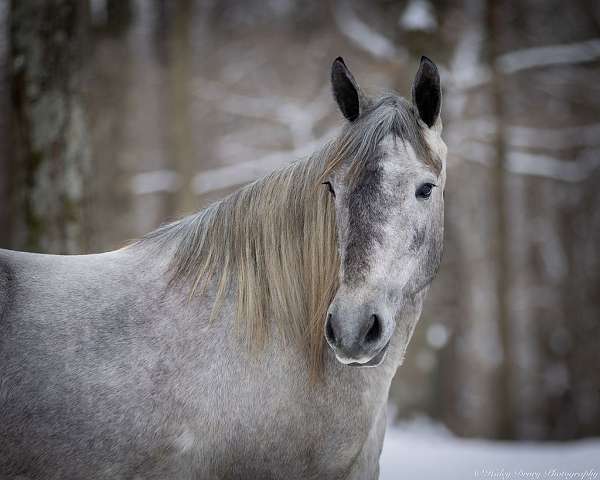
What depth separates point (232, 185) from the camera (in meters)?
14.1

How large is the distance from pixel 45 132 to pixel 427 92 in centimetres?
399

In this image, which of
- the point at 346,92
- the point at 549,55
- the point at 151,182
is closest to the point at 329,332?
the point at 346,92

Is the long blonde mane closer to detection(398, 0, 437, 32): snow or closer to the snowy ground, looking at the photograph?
the snowy ground

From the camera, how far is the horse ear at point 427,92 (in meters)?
3.26

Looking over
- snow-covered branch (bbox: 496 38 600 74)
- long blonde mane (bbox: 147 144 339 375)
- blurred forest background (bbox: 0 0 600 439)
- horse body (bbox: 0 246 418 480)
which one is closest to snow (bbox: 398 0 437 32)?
blurred forest background (bbox: 0 0 600 439)

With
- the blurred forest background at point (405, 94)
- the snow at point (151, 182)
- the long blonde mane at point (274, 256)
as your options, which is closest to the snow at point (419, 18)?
the blurred forest background at point (405, 94)

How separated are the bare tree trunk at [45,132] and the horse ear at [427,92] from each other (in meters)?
3.80

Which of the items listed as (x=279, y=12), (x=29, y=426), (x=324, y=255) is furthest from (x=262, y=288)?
(x=279, y=12)

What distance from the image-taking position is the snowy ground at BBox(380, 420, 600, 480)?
213 inches

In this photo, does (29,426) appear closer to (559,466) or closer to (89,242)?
(89,242)

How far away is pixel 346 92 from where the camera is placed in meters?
3.41

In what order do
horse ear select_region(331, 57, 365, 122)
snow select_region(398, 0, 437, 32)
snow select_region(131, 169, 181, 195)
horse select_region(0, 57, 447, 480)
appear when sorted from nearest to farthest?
1. horse select_region(0, 57, 447, 480)
2. horse ear select_region(331, 57, 365, 122)
3. snow select_region(398, 0, 437, 32)
4. snow select_region(131, 169, 181, 195)

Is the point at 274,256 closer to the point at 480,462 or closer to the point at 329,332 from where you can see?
the point at 329,332

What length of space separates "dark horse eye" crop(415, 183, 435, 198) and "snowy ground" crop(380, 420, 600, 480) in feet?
10.9
